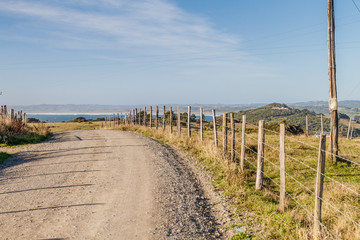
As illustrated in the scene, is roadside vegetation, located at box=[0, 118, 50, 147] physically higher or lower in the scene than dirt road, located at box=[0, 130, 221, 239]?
higher

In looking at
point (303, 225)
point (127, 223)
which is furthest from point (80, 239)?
point (303, 225)

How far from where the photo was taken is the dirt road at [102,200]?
6.38 m

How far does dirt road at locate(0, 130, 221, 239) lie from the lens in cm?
638

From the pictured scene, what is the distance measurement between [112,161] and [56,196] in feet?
17.0

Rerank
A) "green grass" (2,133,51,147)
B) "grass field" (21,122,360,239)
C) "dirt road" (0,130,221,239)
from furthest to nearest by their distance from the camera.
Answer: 1. "green grass" (2,133,51,147)
2. "grass field" (21,122,360,239)
3. "dirt road" (0,130,221,239)

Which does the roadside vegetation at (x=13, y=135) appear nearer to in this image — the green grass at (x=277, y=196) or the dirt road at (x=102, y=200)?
the dirt road at (x=102, y=200)

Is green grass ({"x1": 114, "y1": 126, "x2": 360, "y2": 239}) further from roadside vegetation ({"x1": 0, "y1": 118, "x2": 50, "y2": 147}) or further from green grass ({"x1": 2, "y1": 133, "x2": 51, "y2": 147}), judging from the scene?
roadside vegetation ({"x1": 0, "y1": 118, "x2": 50, "y2": 147})

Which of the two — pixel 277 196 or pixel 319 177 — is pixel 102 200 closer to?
pixel 277 196

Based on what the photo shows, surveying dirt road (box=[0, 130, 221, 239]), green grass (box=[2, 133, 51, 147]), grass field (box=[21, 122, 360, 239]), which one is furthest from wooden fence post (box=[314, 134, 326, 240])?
green grass (box=[2, 133, 51, 147])

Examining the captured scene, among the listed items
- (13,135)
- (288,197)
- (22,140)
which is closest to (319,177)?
(288,197)

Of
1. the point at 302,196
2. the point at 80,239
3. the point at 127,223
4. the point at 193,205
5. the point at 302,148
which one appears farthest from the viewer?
the point at 302,148

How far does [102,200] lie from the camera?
8289mm

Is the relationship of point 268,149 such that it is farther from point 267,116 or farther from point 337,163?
point 267,116

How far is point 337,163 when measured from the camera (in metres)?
13.8
